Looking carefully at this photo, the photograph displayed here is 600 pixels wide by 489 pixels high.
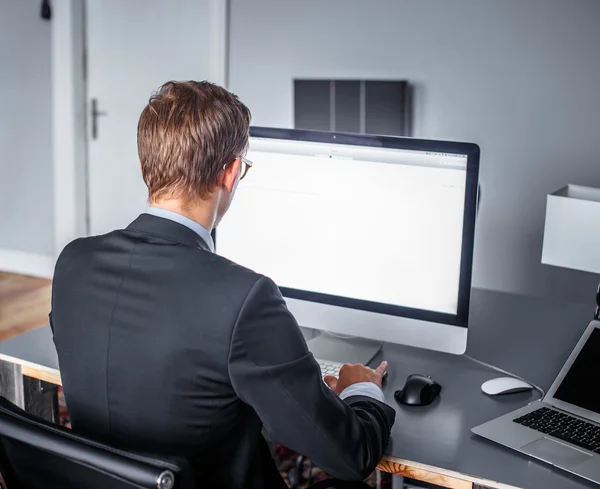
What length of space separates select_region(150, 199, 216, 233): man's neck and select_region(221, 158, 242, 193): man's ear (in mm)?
45

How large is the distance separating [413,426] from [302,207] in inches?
21.7

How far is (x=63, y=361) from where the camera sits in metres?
1.18

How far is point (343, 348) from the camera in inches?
66.7

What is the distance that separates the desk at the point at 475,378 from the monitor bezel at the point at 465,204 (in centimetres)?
13

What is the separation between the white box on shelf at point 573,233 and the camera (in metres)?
1.70

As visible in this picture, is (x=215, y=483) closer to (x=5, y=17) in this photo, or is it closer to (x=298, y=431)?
(x=298, y=431)

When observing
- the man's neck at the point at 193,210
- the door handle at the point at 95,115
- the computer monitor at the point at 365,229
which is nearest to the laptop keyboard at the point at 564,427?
the computer monitor at the point at 365,229

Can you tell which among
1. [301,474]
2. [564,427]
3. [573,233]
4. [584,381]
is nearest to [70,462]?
[564,427]

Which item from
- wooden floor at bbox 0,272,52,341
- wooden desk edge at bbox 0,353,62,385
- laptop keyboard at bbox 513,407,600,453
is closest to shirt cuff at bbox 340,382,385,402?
laptop keyboard at bbox 513,407,600,453

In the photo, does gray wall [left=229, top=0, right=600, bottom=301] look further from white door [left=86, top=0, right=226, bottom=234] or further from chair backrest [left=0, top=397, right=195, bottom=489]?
chair backrest [left=0, top=397, right=195, bottom=489]

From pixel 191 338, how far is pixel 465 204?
0.70m

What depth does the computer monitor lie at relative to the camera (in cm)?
153

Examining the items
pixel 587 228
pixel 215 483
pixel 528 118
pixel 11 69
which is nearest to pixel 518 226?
pixel 528 118

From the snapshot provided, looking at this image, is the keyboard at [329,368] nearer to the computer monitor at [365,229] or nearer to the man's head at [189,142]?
the computer monitor at [365,229]
